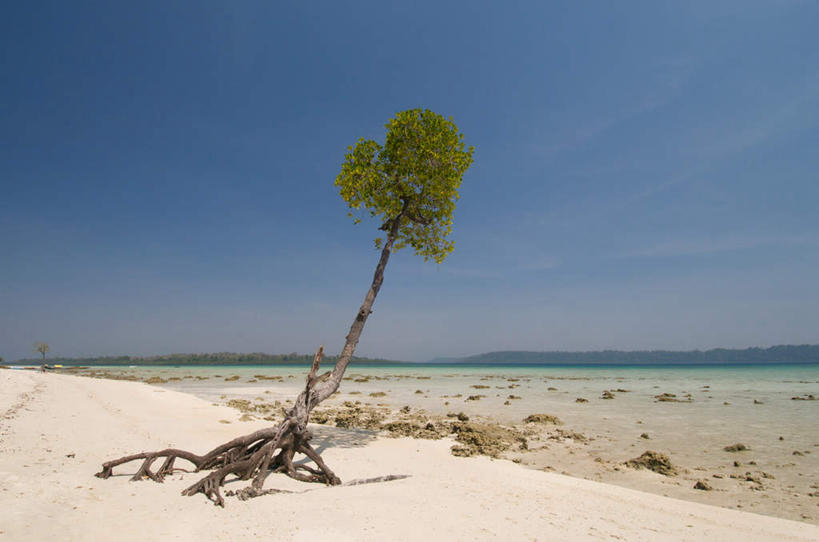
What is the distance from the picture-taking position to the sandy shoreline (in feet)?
16.3

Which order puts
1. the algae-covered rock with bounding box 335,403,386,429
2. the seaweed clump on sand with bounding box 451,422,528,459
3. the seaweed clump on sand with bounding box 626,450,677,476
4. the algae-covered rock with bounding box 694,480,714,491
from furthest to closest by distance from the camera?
the algae-covered rock with bounding box 335,403,386,429, the seaweed clump on sand with bounding box 451,422,528,459, the seaweed clump on sand with bounding box 626,450,677,476, the algae-covered rock with bounding box 694,480,714,491

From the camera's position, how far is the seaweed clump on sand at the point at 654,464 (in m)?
9.52

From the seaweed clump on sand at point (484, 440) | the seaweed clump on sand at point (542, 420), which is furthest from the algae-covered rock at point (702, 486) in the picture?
the seaweed clump on sand at point (542, 420)

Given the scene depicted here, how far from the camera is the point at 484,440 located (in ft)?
39.8

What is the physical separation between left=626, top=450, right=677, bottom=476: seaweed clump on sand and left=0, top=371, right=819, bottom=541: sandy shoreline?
8.73 ft

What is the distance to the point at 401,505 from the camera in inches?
234

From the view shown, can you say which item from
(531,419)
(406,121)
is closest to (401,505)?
(406,121)

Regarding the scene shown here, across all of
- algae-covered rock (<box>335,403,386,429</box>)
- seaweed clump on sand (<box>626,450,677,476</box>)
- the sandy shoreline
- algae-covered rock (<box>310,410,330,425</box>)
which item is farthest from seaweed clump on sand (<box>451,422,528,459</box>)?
algae-covered rock (<box>310,410,330,425</box>)

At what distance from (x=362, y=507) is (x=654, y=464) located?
8.44 meters

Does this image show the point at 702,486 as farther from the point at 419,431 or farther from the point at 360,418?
the point at 360,418

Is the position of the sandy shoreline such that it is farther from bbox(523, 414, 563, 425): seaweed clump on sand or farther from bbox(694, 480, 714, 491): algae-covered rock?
bbox(523, 414, 563, 425): seaweed clump on sand

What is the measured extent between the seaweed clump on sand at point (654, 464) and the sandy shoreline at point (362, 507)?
266 centimetres

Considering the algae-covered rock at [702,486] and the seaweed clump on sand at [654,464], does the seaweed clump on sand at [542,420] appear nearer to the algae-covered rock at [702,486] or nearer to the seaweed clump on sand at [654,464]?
the seaweed clump on sand at [654,464]

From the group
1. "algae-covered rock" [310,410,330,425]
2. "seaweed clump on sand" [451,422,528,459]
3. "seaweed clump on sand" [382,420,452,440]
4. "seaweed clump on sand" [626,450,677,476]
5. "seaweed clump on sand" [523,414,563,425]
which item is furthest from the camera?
"seaweed clump on sand" [523,414,563,425]
